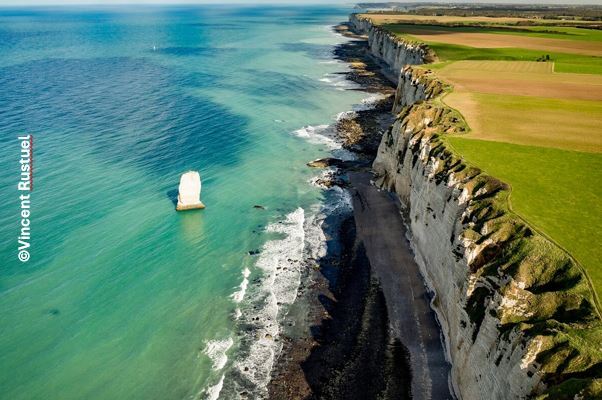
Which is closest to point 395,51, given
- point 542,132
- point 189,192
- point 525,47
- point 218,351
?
point 525,47

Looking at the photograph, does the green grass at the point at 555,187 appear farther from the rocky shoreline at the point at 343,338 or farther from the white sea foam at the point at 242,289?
the white sea foam at the point at 242,289

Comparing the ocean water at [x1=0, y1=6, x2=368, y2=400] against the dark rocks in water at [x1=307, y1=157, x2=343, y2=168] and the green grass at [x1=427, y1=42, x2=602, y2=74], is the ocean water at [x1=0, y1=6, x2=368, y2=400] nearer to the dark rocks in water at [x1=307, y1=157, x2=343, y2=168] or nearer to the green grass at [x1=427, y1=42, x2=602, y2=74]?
the dark rocks in water at [x1=307, y1=157, x2=343, y2=168]

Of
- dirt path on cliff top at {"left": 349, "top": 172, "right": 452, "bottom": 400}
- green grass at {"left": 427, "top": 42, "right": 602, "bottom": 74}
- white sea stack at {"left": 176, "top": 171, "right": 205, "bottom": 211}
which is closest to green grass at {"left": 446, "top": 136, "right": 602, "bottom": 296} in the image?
dirt path on cliff top at {"left": 349, "top": 172, "right": 452, "bottom": 400}

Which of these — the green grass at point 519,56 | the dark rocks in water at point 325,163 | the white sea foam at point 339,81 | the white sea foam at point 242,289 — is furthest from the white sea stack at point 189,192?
the green grass at point 519,56

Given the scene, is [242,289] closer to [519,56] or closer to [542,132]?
[542,132]

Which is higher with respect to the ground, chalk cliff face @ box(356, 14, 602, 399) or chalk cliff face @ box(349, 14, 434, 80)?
chalk cliff face @ box(349, 14, 434, 80)

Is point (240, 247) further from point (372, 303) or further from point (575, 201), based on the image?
point (575, 201)

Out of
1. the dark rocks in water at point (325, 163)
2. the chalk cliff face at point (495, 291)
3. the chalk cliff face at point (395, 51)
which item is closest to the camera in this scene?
the chalk cliff face at point (495, 291)

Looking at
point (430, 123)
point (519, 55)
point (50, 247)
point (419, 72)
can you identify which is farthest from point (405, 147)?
point (519, 55)
